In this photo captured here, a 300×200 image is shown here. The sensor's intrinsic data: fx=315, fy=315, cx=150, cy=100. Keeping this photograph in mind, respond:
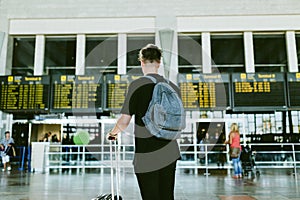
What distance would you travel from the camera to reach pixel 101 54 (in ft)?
43.2

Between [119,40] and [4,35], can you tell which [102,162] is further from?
[4,35]

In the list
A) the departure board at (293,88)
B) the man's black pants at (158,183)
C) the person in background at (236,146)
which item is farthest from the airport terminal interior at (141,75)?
the man's black pants at (158,183)

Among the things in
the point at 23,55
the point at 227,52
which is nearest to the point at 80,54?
Answer: the point at 23,55

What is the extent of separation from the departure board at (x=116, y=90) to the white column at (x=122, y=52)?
5.20 feet

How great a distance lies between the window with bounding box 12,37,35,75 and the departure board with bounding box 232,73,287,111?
314 inches

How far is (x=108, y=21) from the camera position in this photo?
38.8 ft

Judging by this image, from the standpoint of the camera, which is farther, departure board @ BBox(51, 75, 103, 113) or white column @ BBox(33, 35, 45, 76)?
white column @ BBox(33, 35, 45, 76)

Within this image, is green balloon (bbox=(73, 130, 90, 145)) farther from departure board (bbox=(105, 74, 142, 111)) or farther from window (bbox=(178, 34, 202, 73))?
window (bbox=(178, 34, 202, 73))

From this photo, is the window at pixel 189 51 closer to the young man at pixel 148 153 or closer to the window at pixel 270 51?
the window at pixel 270 51

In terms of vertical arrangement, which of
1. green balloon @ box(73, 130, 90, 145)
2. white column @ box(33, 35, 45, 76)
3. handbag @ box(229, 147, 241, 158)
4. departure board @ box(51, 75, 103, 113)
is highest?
white column @ box(33, 35, 45, 76)

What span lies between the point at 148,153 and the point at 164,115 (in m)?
0.28

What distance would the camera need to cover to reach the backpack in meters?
2.11

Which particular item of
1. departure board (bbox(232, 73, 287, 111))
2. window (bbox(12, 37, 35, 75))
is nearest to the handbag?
departure board (bbox(232, 73, 287, 111))

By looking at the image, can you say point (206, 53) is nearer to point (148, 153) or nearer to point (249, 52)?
point (249, 52)
